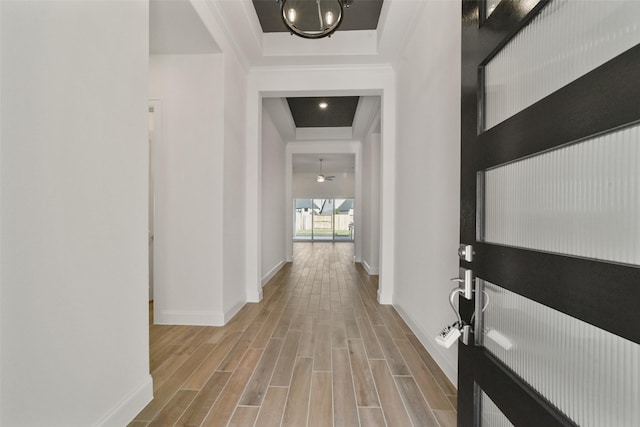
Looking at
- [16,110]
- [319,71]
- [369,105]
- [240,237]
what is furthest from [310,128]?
[16,110]

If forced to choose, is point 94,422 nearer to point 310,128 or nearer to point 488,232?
point 488,232

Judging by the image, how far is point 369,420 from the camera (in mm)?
1523

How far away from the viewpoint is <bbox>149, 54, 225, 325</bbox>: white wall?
2.88 m

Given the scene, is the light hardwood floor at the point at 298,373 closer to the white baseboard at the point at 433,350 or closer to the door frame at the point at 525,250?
the white baseboard at the point at 433,350

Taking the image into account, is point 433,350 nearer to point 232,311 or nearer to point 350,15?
point 232,311

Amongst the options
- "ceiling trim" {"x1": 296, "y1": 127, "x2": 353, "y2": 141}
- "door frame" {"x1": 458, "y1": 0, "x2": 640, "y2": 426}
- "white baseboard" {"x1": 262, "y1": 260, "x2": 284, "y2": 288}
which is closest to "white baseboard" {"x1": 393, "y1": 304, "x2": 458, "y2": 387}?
"door frame" {"x1": 458, "y1": 0, "x2": 640, "y2": 426}

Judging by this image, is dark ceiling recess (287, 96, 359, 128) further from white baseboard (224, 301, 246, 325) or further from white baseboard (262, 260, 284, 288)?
white baseboard (224, 301, 246, 325)

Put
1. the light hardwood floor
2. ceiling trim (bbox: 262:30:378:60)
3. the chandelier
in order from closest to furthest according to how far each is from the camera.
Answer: the light hardwood floor < the chandelier < ceiling trim (bbox: 262:30:378:60)

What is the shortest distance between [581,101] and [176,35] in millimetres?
3007

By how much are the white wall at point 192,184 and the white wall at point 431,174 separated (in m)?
1.88

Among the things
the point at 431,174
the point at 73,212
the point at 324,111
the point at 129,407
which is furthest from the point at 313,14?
the point at 324,111

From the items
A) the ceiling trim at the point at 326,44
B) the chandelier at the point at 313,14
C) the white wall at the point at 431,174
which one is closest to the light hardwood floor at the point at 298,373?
the white wall at the point at 431,174

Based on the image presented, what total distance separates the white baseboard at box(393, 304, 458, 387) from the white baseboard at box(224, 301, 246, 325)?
1821mm

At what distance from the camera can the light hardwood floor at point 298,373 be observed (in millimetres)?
1568
